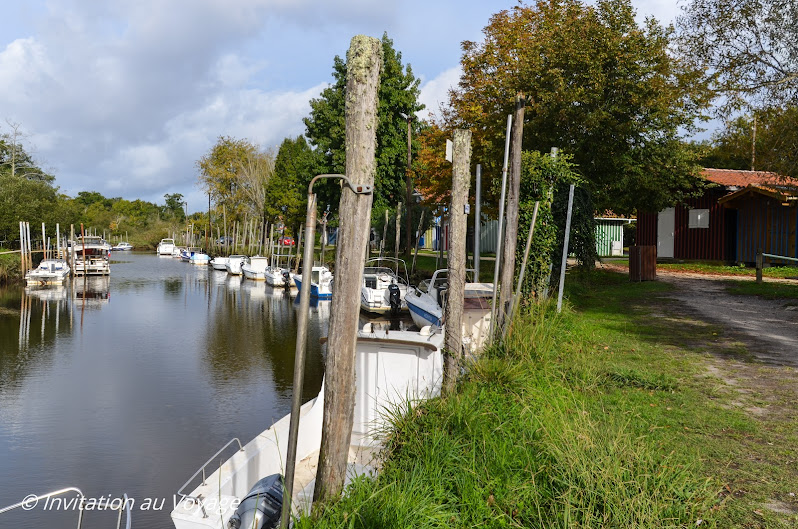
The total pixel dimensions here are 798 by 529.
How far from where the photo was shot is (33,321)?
96.5 ft

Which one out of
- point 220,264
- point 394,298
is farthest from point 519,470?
point 220,264

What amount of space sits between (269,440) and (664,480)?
474cm

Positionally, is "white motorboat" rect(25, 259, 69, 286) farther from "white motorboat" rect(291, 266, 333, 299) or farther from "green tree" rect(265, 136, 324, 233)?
"white motorboat" rect(291, 266, 333, 299)

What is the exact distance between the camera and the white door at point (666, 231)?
3291 cm

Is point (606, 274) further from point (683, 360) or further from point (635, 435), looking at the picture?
point (635, 435)

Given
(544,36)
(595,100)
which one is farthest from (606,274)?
(544,36)

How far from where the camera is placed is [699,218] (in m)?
31.8

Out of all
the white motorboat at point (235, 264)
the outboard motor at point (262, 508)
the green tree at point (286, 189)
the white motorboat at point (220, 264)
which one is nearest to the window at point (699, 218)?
the outboard motor at point (262, 508)

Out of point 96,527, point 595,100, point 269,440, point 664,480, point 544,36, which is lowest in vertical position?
point 96,527

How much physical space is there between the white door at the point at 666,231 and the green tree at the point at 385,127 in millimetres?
13987

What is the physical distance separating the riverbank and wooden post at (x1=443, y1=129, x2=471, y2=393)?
0.31 meters

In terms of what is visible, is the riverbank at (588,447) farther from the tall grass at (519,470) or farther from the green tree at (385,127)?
the green tree at (385,127)

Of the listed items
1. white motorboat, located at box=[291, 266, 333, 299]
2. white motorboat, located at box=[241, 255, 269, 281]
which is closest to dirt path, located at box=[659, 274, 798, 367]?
white motorboat, located at box=[291, 266, 333, 299]

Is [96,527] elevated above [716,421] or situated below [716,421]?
below
